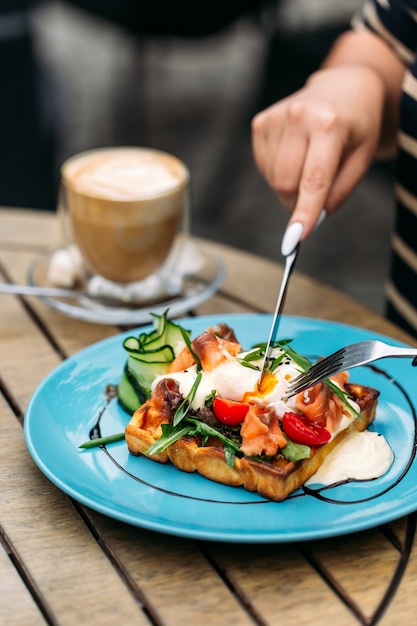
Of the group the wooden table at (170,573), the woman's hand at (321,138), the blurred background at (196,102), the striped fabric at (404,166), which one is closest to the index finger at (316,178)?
the woman's hand at (321,138)

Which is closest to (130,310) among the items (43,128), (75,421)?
(75,421)

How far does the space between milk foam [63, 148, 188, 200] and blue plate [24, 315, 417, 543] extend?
1.56 ft

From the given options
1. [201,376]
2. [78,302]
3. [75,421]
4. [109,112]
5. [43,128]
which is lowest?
[109,112]

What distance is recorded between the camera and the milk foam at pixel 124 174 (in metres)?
1.71

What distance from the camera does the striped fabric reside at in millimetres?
1693

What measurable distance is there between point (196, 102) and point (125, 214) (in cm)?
416

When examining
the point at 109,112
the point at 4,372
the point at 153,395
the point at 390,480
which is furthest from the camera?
the point at 109,112

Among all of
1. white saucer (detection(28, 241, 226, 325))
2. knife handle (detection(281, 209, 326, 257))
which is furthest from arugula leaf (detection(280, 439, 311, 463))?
white saucer (detection(28, 241, 226, 325))

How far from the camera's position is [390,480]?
1050 millimetres

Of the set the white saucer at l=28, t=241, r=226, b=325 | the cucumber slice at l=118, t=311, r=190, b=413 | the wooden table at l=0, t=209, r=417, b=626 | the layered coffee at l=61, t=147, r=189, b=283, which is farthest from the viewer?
the layered coffee at l=61, t=147, r=189, b=283

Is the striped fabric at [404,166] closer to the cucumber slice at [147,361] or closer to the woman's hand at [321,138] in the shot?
the woman's hand at [321,138]

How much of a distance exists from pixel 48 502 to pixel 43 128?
282 centimetres

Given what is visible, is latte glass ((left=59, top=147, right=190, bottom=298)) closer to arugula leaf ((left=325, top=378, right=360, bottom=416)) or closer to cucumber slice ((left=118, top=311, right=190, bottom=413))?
cucumber slice ((left=118, top=311, right=190, bottom=413))

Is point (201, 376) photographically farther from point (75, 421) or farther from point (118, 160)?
point (118, 160)
